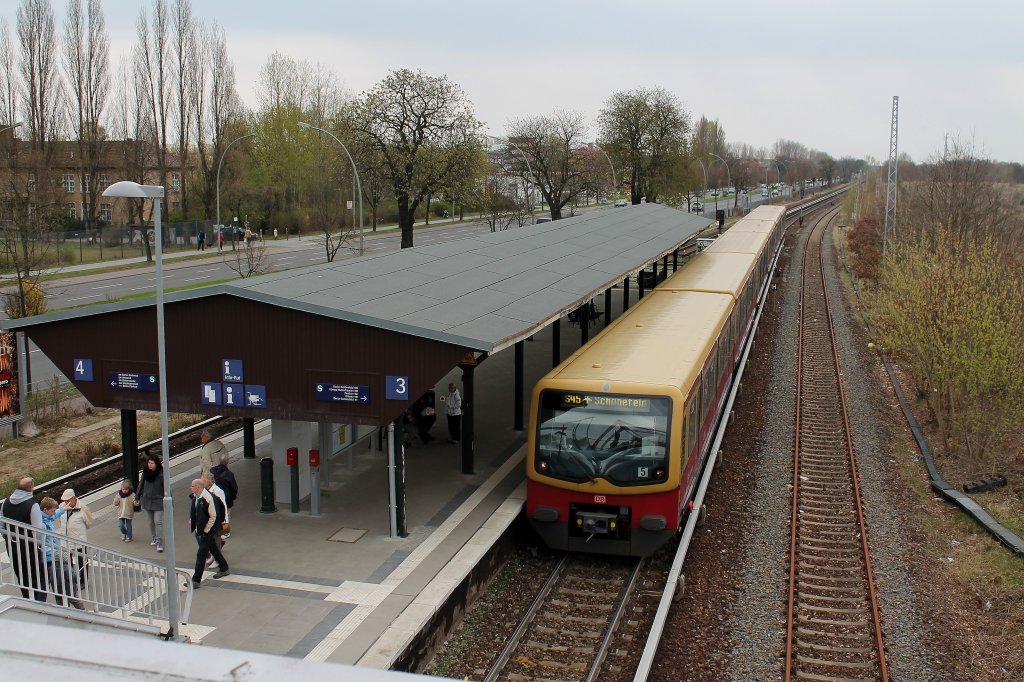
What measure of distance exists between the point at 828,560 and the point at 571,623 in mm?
4345

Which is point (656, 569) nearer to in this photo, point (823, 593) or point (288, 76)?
point (823, 593)

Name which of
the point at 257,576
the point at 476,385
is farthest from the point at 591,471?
the point at 476,385

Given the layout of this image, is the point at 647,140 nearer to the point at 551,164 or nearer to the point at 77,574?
the point at 551,164

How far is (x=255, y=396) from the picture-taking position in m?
13.5

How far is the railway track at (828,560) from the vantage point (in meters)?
10.6

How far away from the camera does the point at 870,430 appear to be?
20.8 metres

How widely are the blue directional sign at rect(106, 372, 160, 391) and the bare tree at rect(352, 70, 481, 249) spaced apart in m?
Answer: 31.8

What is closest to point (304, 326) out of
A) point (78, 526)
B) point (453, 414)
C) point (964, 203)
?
point (78, 526)

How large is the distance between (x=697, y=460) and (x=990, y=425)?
6956mm

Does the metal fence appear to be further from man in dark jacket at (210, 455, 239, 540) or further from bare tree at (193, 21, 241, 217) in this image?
man in dark jacket at (210, 455, 239, 540)

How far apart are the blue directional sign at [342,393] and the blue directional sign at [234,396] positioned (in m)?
1.11

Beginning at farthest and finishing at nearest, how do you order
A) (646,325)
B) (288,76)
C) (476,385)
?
1. (288,76)
2. (476,385)
3. (646,325)

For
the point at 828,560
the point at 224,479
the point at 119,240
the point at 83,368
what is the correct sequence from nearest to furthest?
the point at 224,479
the point at 828,560
the point at 83,368
the point at 119,240

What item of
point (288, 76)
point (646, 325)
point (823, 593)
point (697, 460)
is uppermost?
point (288, 76)
